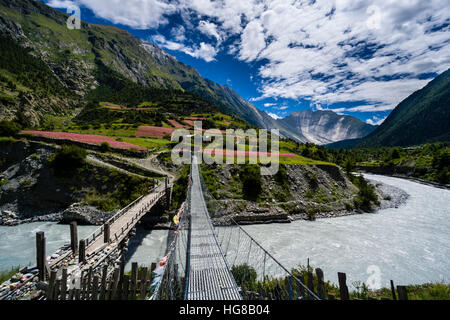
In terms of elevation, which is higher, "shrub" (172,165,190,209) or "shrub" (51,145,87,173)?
"shrub" (51,145,87,173)

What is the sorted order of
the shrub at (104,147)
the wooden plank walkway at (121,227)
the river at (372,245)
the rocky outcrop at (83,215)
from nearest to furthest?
1. the wooden plank walkway at (121,227)
2. the river at (372,245)
3. the rocky outcrop at (83,215)
4. the shrub at (104,147)

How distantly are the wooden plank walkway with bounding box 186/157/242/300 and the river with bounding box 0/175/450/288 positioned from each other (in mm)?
6355

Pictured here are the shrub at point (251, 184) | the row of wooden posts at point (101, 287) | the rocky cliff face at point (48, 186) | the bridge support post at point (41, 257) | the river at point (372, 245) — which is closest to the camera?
the row of wooden posts at point (101, 287)

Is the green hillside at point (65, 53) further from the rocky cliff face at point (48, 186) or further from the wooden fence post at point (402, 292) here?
the wooden fence post at point (402, 292)

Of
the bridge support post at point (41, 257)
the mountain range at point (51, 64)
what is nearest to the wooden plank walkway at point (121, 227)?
the bridge support post at point (41, 257)

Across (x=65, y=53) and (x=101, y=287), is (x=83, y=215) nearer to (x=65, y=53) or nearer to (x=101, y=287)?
(x=101, y=287)

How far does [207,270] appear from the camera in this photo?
747 cm

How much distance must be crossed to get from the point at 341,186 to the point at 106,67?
168755 mm

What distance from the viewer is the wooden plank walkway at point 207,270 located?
619 centimetres

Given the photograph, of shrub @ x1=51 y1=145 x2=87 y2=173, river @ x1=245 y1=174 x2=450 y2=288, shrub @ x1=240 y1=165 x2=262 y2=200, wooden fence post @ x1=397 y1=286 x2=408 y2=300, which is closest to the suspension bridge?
wooden fence post @ x1=397 y1=286 x2=408 y2=300

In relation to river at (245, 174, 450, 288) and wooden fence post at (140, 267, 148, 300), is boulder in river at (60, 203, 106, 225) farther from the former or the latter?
wooden fence post at (140, 267, 148, 300)

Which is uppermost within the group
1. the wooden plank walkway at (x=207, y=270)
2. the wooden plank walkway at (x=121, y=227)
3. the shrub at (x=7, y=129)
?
the shrub at (x=7, y=129)

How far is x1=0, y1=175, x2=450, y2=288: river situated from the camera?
45.2 feet

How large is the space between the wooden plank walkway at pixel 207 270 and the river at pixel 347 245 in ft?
20.9
